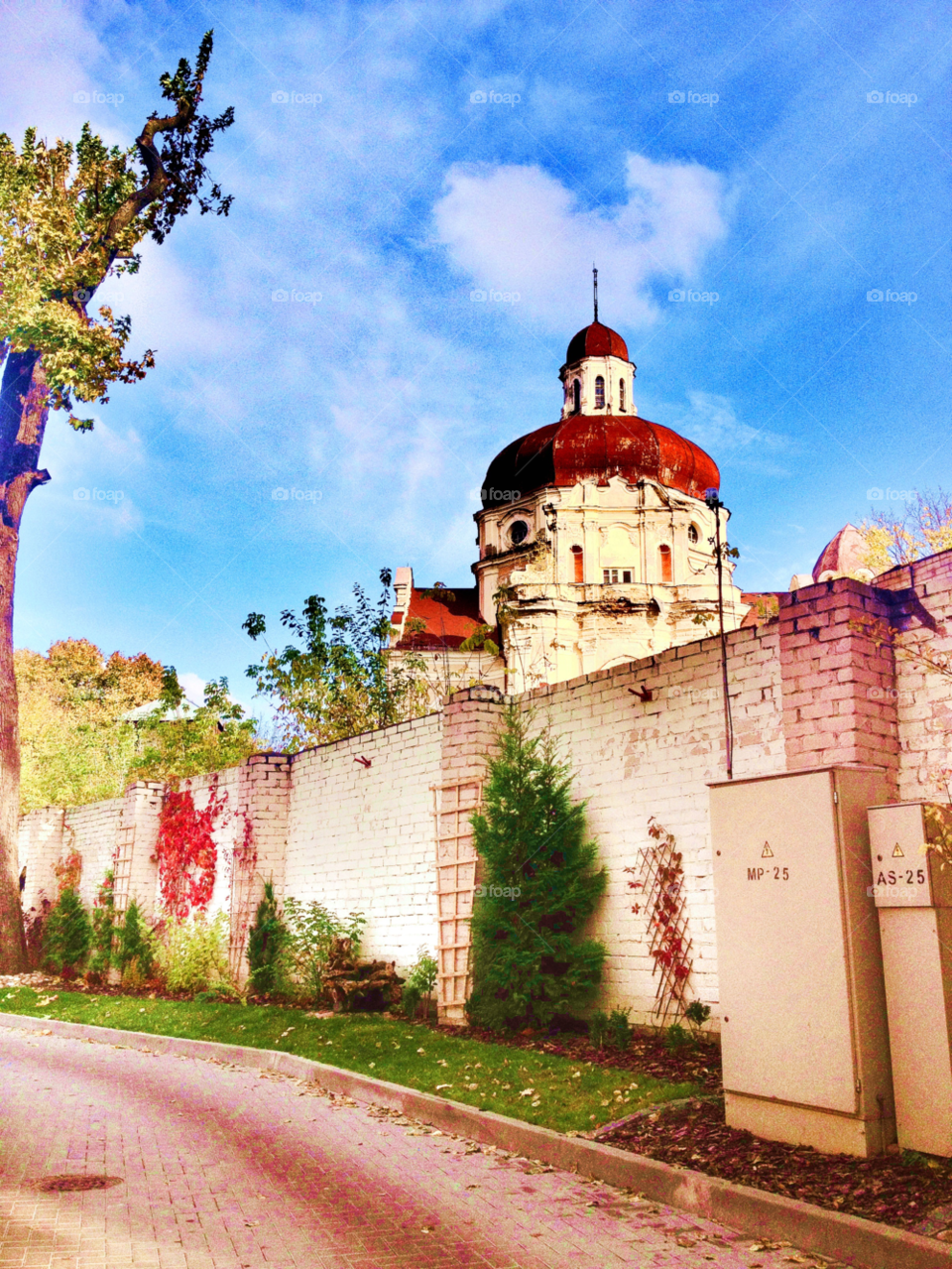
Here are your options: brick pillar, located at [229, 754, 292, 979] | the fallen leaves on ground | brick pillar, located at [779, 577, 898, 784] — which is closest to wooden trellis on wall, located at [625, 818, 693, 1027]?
brick pillar, located at [779, 577, 898, 784]

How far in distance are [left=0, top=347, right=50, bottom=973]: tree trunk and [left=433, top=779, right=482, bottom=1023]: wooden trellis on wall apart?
12.0 metres

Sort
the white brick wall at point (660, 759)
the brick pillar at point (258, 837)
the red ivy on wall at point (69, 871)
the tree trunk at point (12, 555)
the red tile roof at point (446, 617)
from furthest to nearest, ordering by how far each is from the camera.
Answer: the red tile roof at point (446, 617)
the red ivy on wall at point (69, 871)
the tree trunk at point (12, 555)
the brick pillar at point (258, 837)
the white brick wall at point (660, 759)

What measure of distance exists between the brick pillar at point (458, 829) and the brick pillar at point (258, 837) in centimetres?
485

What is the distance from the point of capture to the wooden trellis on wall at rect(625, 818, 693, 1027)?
896 cm

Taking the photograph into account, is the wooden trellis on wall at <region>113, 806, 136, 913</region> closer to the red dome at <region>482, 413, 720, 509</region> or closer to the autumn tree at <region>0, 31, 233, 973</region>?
the autumn tree at <region>0, 31, 233, 973</region>

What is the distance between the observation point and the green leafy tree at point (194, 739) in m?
27.3

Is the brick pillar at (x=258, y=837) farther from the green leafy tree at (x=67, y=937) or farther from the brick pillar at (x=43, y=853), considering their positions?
the brick pillar at (x=43, y=853)

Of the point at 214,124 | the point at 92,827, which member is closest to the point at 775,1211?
the point at 92,827

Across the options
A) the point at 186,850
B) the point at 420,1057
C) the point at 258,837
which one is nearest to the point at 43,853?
the point at 186,850

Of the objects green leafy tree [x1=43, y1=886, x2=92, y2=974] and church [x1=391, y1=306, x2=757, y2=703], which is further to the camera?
church [x1=391, y1=306, x2=757, y2=703]

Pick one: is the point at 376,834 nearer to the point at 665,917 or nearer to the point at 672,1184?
the point at 665,917

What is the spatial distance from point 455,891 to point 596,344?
4314 centimetres

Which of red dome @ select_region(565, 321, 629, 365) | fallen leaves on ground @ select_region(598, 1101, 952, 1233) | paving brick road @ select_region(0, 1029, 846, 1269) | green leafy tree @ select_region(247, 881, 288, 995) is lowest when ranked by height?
paving brick road @ select_region(0, 1029, 846, 1269)

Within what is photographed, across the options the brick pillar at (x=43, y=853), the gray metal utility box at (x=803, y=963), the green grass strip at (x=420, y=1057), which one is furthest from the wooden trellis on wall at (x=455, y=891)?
the brick pillar at (x=43, y=853)
